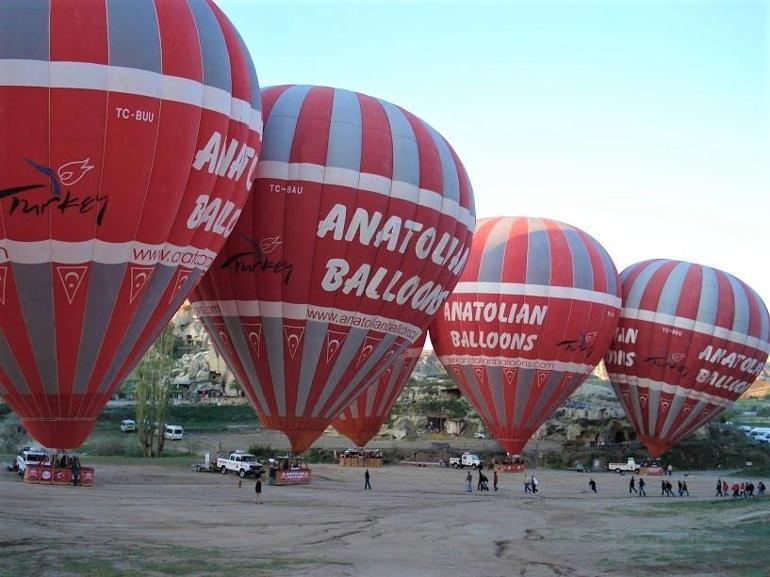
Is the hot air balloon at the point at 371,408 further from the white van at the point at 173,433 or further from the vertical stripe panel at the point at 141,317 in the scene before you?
the vertical stripe panel at the point at 141,317

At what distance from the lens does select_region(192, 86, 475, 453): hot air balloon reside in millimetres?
27438

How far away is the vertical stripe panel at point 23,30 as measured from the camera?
20.4 meters

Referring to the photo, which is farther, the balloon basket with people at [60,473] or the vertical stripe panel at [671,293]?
the vertical stripe panel at [671,293]

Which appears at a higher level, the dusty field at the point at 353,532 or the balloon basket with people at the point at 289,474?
the balloon basket with people at the point at 289,474

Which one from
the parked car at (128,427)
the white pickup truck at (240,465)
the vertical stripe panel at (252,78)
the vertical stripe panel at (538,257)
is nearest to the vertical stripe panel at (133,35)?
the vertical stripe panel at (252,78)

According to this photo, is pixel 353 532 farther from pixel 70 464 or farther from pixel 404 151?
pixel 404 151

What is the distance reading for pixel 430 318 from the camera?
31938 mm

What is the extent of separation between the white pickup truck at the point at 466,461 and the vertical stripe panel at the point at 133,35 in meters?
29.9

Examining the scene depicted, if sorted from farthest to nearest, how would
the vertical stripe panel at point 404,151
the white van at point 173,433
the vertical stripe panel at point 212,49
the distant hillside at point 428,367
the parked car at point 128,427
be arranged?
the distant hillside at point 428,367 → the parked car at point 128,427 → the white van at point 173,433 → the vertical stripe panel at point 404,151 → the vertical stripe panel at point 212,49

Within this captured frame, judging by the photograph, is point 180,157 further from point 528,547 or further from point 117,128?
point 528,547

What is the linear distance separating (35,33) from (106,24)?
1.47m

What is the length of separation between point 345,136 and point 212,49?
609 centimetres

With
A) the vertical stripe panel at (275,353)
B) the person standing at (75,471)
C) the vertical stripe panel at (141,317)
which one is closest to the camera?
the vertical stripe panel at (141,317)

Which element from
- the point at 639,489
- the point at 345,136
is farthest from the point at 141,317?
the point at 639,489
